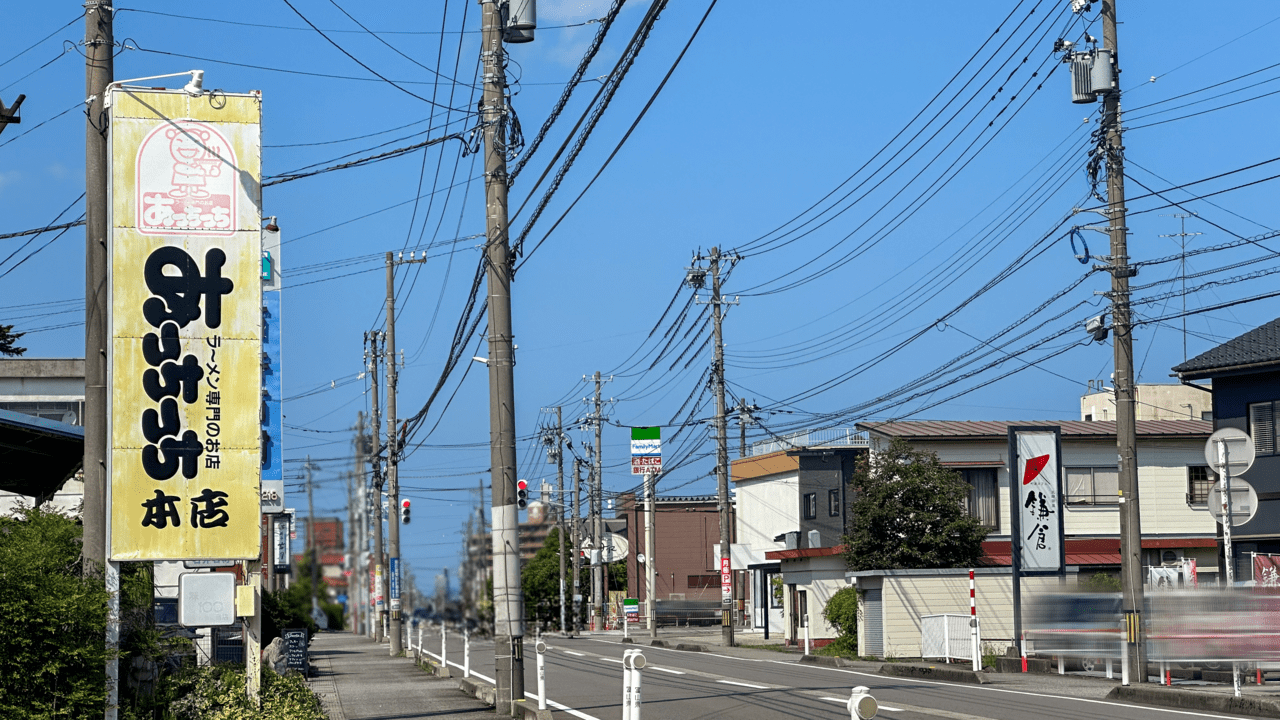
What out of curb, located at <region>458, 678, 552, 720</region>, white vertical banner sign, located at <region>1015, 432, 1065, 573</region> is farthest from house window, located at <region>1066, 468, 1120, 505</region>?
curb, located at <region>458, 678, 552, 720</region>

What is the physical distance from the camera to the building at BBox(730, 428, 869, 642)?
4144 cm

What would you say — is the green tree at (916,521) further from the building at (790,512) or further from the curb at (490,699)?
the curb at (490,699)

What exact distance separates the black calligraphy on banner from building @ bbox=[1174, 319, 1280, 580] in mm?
28175

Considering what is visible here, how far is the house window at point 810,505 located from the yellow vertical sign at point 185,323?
35.1 m

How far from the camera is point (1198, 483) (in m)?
40.2

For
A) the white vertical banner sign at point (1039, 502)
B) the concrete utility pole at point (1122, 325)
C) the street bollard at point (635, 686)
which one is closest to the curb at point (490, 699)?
the street bollard at point (635, 686)

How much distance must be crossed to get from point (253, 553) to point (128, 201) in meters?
3.68

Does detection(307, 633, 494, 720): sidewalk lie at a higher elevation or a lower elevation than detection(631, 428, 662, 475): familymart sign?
lower

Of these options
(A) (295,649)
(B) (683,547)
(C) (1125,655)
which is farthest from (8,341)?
(B) (683,547)

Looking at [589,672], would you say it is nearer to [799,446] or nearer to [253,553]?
[253,553]

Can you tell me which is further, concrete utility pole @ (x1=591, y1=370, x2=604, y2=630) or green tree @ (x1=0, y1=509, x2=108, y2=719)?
concrete utility pole @ (x1=591, y1=370, x2=604, y2=630)

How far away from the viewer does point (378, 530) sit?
45500mm

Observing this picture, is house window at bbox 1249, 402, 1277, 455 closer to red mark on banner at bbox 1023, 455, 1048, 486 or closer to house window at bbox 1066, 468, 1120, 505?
house window at bbox 1066, 468, 1120, 505

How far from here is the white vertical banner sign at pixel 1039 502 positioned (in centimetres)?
2600
